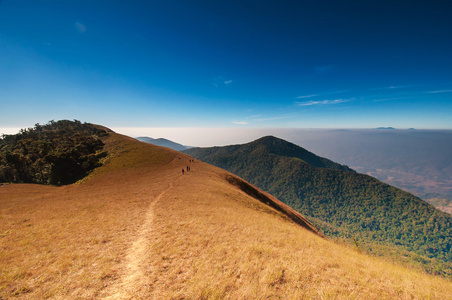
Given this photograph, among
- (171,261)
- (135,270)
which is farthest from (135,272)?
(171,261)

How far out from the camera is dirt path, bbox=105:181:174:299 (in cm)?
704

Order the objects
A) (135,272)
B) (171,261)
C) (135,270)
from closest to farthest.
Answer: (135,272) → (135,270) → (171,261)

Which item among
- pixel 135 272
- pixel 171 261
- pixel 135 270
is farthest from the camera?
pixel 171 261

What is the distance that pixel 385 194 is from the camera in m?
198

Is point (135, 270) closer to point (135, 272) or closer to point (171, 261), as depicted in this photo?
point (135, 272)

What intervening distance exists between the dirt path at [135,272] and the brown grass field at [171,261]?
0.17ft

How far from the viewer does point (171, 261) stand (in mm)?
9469

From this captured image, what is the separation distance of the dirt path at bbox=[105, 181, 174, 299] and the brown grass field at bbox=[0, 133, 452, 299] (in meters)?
0.05

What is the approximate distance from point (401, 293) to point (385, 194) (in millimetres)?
273522

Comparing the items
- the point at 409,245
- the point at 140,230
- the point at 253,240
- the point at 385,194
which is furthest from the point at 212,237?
the point at 385,194

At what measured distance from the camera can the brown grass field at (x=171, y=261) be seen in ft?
23.1

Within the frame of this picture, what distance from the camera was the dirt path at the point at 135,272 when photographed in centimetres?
704

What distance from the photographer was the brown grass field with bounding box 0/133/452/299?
7.03 m

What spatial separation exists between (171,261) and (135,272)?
185 centimetres
